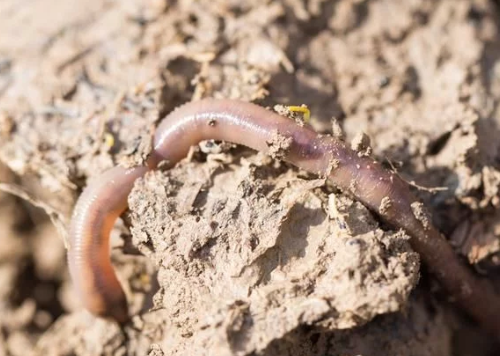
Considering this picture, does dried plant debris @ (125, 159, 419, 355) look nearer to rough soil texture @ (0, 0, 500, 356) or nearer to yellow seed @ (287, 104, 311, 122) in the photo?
rough soil texture @ (0, 0, 500, 356)

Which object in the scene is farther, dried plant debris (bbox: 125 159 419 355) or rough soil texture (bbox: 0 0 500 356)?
rough soil texture (bbox: 0 0 500 356)

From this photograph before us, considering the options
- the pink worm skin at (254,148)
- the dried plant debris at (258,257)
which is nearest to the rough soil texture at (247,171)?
the dried plant debris at (258,257)

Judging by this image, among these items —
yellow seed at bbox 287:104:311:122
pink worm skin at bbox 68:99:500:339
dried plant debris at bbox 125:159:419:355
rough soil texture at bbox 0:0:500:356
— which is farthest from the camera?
yellow seed at bbox 287:104:311:122

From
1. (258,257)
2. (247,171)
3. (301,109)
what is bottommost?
(258,257)

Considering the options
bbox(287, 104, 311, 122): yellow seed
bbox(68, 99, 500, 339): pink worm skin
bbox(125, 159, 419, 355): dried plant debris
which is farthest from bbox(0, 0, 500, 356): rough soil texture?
bbox(287, 104, 311, 122): yellow seed

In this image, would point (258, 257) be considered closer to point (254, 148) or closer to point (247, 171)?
point (247, 171)

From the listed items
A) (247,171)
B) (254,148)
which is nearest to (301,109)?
(254,148)

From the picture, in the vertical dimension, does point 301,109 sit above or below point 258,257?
above
